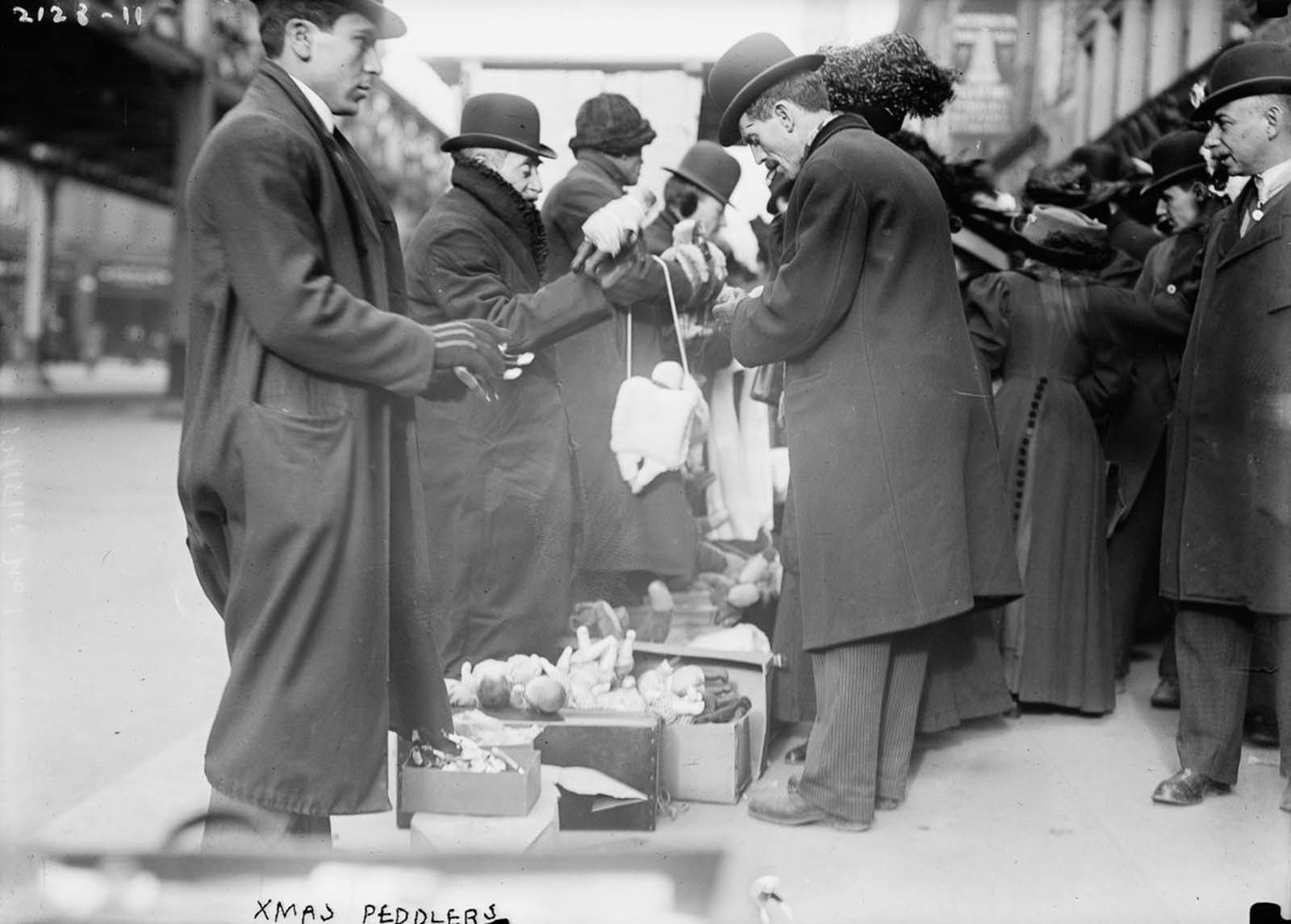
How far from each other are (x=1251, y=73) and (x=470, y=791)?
2772mm

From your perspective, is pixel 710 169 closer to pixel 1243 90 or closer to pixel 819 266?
pixel 819 266

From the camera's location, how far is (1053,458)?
468 cm

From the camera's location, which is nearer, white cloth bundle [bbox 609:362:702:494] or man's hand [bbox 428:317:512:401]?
man's hand [bbox 428:317:512:401]

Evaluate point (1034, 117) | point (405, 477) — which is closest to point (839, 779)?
point (405, 477)

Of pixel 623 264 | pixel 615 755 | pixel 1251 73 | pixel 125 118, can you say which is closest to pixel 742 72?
pixel 623 264

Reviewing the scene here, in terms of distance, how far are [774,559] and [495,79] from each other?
75.3 inches

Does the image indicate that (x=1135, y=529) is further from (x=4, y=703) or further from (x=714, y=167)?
(x=4, y=703)

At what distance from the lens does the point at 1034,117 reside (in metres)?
9.07

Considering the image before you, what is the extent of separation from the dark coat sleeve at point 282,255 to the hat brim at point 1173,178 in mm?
3621

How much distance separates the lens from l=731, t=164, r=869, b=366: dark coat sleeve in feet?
10.8

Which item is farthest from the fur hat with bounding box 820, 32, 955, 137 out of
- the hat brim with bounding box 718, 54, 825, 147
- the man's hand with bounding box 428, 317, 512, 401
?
the man's hand with bounding box 428, 317, 512, 401

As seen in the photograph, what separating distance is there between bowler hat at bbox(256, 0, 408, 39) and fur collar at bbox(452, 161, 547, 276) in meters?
1.08

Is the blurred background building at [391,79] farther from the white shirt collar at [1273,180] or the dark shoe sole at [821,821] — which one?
the dark shoe sole at [821,821]

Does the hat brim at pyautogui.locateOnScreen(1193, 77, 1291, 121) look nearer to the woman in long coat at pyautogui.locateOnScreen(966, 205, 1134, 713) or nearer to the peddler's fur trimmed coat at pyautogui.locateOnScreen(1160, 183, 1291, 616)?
the peddler's fur trimmed coat at pyautogui.locateOnScreen(1160, 183, 1291, 616)
